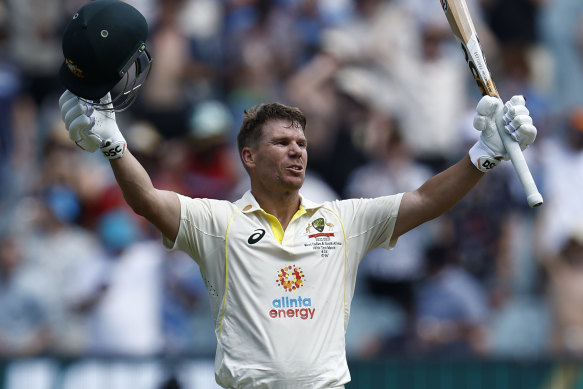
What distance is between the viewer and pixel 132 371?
9047 mm

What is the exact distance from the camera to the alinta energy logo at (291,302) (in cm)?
559

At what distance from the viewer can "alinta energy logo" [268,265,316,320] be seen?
5.59 metres

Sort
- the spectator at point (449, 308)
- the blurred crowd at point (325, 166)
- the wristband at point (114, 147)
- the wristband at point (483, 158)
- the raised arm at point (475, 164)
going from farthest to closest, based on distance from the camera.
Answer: the blurred crowd at point (325, 166) < the spectator at point (449, 308) < the wristband at point (483, 158) < the raised arm at point (475, 164) < the wristband at point (114, 147)

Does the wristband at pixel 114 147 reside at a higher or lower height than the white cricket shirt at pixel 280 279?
higher

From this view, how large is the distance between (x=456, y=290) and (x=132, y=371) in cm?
326

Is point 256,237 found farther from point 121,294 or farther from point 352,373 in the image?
point 121,294

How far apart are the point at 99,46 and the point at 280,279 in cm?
159

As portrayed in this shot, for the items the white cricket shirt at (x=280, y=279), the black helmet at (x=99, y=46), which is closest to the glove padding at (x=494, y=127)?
the white cricket shirt at (x=280, y=279)

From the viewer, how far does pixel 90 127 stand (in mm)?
5371

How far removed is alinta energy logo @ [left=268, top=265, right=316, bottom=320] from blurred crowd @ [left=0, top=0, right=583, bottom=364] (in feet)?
11.9

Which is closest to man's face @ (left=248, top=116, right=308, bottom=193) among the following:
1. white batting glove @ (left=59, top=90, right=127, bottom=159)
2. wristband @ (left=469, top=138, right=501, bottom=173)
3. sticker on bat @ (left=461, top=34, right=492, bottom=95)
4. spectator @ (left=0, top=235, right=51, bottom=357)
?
white batting glove @ (left=59, top=90, right=127, bottom=159)

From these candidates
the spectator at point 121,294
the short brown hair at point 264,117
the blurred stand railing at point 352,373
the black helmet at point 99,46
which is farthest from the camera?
the spectator at point 121,294

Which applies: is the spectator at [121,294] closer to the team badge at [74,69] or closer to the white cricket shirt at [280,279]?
the white cricket shirt at [280,279]

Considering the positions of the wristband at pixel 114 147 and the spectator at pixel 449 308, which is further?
the spectator at pixel 449 308
